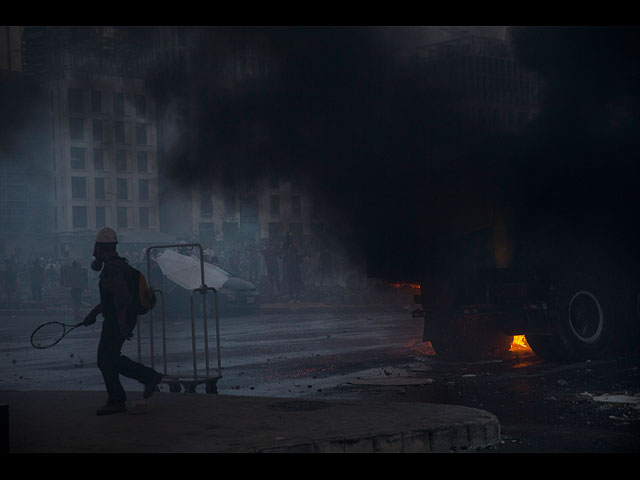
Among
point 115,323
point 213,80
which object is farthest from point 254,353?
point 115,323

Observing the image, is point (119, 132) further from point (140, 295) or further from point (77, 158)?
point (140, 295)

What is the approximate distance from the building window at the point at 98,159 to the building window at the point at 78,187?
1.68 m

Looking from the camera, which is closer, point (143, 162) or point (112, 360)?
point (112, 360)

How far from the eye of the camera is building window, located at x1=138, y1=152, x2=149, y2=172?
209 feet

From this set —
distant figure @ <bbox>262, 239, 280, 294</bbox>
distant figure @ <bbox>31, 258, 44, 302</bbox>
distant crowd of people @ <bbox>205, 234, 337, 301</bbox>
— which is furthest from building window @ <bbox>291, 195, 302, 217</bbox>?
distant figure @ <bbox>31, 258, 44, 302</bbox>

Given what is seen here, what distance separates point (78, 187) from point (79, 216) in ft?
8.71

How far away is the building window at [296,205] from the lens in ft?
55.2

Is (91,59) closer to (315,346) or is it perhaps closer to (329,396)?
(315,346)

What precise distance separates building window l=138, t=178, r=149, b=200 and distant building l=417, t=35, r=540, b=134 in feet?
193

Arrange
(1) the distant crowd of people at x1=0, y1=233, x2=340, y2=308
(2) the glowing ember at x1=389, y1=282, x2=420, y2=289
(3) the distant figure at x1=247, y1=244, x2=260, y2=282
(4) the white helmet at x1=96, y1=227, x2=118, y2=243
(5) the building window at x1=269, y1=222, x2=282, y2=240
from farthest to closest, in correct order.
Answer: (5) the building window at x1=269, y1=222, x2=282, y2=240 → (3) the distant figure at x1=247, y1=244, x2=260, y2=282 → (1) the distant crowd of people at x1=0, y1=233, x2=340, y2=308 → (2) the glowing ember at x1=389, y1=282, x2=420, y2=289 → (4) the white helmet at x1=96, y1=227, x2=118, y2=243

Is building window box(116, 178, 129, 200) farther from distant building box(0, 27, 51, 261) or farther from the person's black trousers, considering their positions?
the person's black trousers

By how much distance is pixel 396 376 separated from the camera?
11.3 metres
